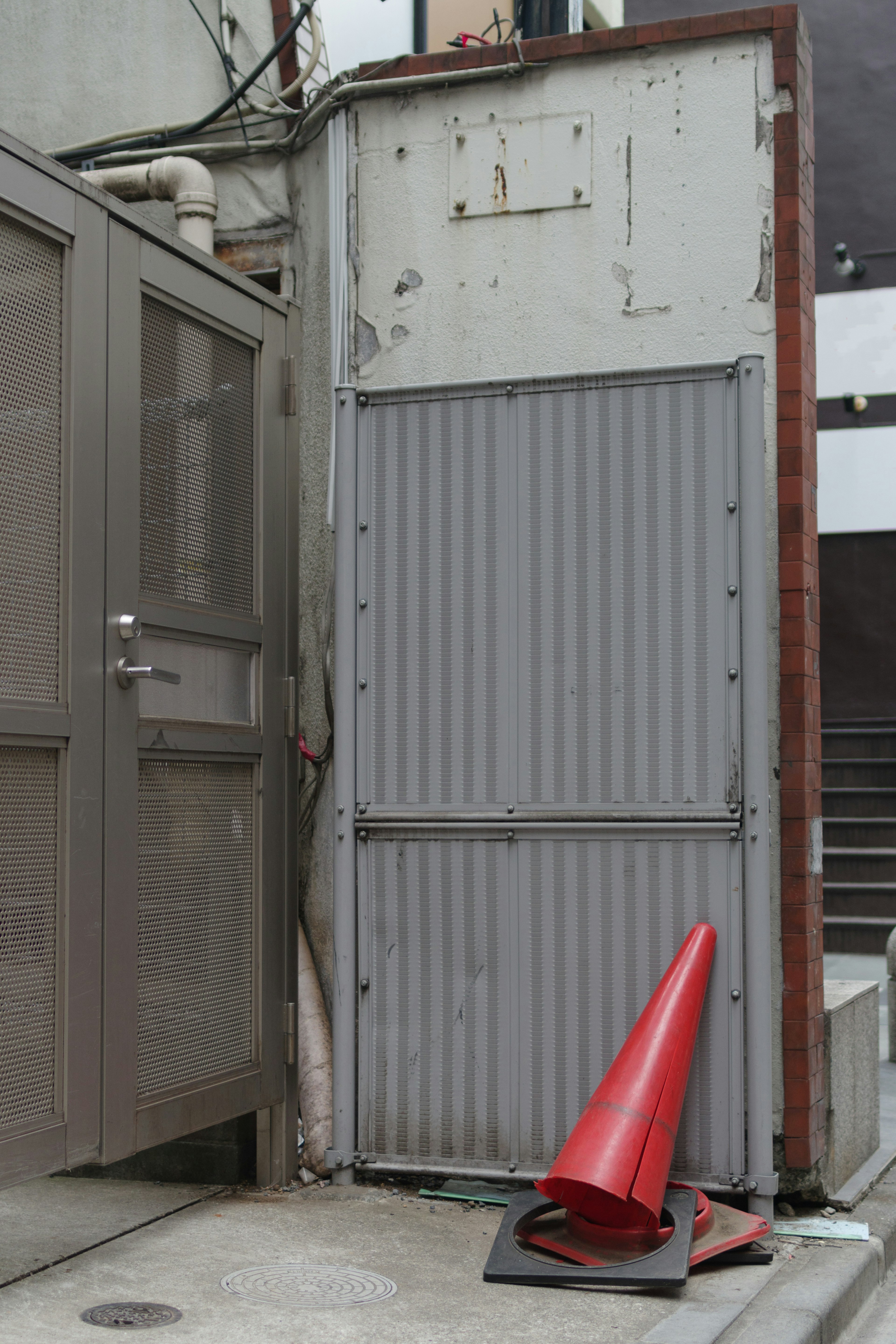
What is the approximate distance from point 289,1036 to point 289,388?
2357 millimetres

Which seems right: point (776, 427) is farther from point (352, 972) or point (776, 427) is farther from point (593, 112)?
point (352, 972)

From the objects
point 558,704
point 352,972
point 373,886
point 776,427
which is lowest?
point 352,972

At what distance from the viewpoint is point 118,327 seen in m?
4.14

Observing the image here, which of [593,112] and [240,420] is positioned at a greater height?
[593,112]

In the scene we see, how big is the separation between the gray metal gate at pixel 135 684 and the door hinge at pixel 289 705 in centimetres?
2

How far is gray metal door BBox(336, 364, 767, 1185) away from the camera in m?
4.52

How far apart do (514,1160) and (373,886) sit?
1.04 metres

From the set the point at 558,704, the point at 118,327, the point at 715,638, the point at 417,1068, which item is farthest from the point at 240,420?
the point at 417,1068

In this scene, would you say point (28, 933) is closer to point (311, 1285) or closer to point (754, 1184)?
point (311, 1285)

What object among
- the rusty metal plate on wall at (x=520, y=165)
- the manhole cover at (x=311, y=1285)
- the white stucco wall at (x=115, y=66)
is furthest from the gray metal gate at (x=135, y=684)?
the white stucco wall at (x=115, y=66)

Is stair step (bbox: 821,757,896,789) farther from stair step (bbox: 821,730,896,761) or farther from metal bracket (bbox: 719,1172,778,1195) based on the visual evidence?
metal bracket (bbox: 719,1172,778,1195)

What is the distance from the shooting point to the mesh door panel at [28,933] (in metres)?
3.63

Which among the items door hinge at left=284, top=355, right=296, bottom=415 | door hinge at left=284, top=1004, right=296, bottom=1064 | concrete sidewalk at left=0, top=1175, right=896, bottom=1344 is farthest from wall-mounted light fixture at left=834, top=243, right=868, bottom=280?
door hinge at left=284, top=1004, right=296, bottom=1064

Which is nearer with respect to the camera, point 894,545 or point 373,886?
point 373,886
